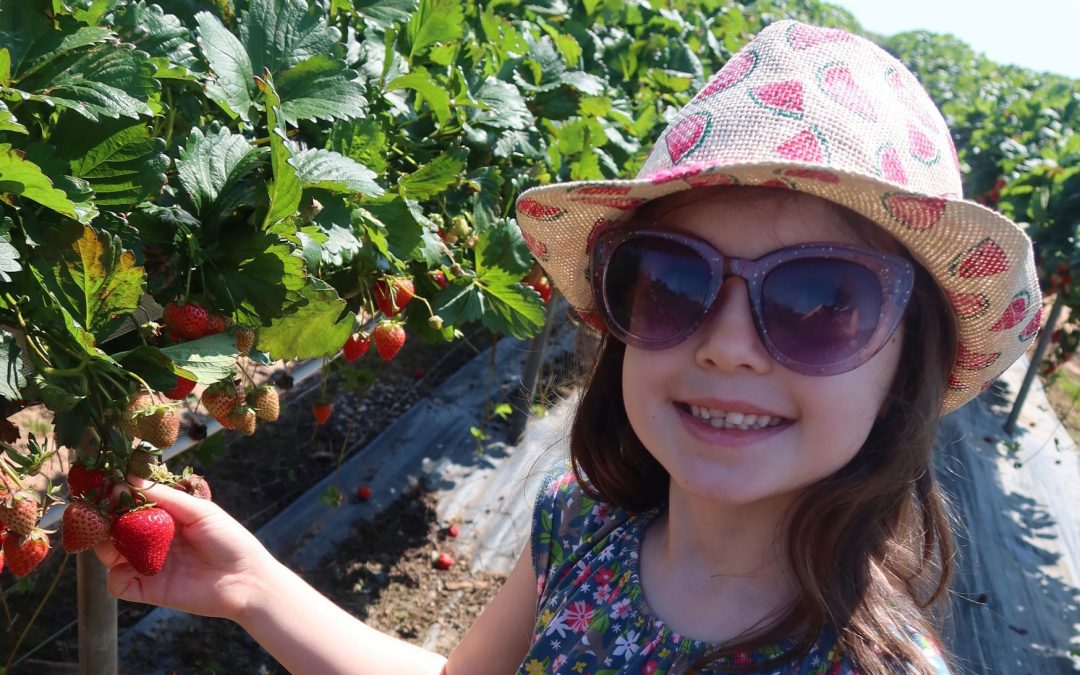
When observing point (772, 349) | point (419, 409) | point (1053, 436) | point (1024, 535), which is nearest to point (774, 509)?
point (772, 349)

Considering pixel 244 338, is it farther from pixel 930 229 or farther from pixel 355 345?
pixel 930 229

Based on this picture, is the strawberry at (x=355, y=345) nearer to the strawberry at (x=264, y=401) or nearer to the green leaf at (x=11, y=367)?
the strawberry at (x=264, y=401)

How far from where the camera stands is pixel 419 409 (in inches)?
180

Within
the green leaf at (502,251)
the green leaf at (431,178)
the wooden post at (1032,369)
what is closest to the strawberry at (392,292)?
the green leaf at (431,178)

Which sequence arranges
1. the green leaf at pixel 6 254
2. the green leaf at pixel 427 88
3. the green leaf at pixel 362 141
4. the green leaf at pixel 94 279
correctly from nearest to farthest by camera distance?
the green leaf at pixel 6 254
the green leaf at pixel 94 279
the green leaf at pixel 362 141
the green leaf at pixel 427 88

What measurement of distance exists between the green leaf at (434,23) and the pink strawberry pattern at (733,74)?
37.2 inches

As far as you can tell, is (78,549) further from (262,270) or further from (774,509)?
(774,509)

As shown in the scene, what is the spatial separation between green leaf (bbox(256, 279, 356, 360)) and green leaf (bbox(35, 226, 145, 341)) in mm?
255

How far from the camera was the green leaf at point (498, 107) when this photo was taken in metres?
2.29

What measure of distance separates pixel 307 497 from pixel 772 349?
2.93 meters

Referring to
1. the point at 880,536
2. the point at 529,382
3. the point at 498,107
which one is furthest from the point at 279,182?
the point at 529,382

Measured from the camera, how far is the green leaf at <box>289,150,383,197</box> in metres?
1.44

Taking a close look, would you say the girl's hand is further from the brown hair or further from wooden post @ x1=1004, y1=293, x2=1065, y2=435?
wooden post @ x1=1004, y1=293, x2=1065, y2=435

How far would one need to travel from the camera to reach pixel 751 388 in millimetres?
1158
